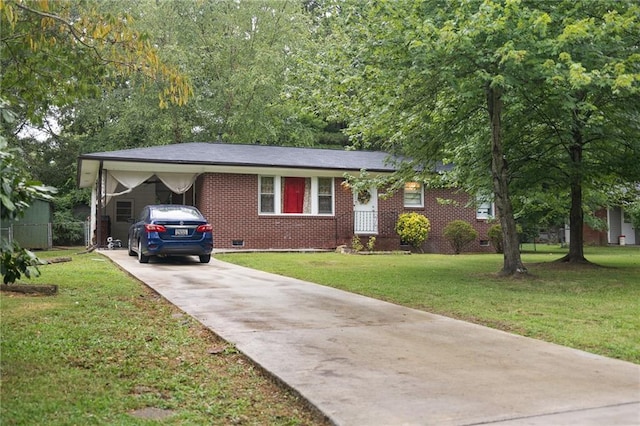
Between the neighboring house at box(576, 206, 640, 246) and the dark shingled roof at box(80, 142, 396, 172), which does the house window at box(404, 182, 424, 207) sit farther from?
the neighboring house at box(576, 206, 640, 246)

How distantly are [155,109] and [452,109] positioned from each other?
20949mm

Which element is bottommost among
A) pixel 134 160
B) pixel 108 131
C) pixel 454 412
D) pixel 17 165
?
pixel 454 412

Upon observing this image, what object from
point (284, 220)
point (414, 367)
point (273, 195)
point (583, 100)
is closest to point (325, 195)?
point (284, 220)

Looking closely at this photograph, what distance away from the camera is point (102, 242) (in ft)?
70.5

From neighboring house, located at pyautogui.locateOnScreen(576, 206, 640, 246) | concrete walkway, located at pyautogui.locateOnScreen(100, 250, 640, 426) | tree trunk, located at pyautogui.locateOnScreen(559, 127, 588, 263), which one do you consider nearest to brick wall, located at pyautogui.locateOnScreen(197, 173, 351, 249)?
tree trunk, located at pyautogui.locateOnScreen(559, 127, 588, 263)

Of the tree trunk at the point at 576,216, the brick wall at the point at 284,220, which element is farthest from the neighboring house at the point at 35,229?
the tree trunk at the point at 576,216

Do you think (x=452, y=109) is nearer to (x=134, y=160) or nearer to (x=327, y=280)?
(x=327, y=280)

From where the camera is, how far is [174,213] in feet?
46.3

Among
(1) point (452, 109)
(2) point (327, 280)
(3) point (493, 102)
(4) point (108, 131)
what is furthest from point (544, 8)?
(4) point (108, 131)

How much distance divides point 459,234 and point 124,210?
614 inches

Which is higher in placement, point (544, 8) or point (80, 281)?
point (544, 8)

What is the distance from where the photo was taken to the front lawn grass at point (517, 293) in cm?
615

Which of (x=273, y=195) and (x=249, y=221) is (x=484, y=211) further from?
(x=249, y=221)

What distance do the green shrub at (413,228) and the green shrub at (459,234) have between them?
859mm
